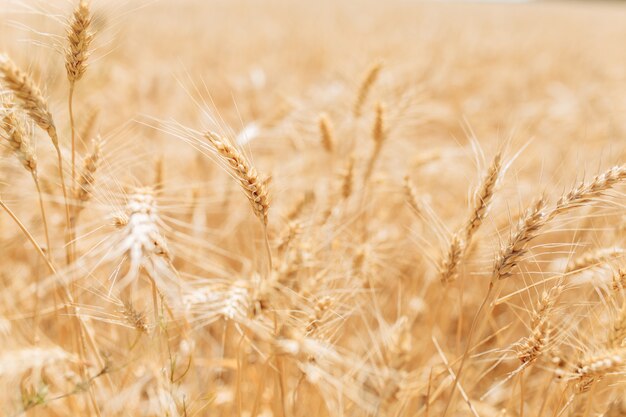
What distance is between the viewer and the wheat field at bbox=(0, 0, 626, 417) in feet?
2.97

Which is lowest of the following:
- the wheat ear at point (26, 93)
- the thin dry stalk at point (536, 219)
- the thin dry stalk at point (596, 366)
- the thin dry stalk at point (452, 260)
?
the thin dry stalk at point (596, 366)

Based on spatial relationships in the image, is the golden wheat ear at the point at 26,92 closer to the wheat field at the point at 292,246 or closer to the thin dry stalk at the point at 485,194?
the wheat field at the point at 292,246

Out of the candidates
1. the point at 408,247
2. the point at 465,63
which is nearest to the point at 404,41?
the point at 465,63

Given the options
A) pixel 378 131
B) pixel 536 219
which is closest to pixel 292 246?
pixel 536 219

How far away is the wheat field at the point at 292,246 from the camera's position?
0.91 m

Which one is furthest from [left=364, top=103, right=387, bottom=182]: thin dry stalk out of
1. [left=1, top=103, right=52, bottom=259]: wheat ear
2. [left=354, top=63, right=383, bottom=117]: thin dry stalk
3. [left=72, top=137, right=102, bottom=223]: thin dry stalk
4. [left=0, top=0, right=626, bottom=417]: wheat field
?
[left=1, top=103, right=52, bottom=259]: wheat ear

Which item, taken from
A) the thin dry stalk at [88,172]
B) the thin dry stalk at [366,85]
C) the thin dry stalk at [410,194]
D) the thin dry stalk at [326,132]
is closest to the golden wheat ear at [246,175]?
the thin dry stalk at [88,172]

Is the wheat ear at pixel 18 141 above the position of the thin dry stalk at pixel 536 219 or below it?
above

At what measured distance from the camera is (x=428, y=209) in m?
1.24

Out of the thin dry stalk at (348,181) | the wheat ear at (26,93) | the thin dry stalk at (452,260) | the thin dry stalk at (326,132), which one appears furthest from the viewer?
the thin dry stalk at (326,132)

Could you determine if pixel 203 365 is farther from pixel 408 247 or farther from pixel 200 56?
pixel 200 56

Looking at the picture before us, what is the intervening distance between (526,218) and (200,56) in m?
4.88

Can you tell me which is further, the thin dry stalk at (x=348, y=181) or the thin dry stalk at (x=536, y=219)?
the thin dry stalk at (x=348, y=181)

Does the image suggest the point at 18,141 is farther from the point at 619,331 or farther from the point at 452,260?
the point at 619,331
